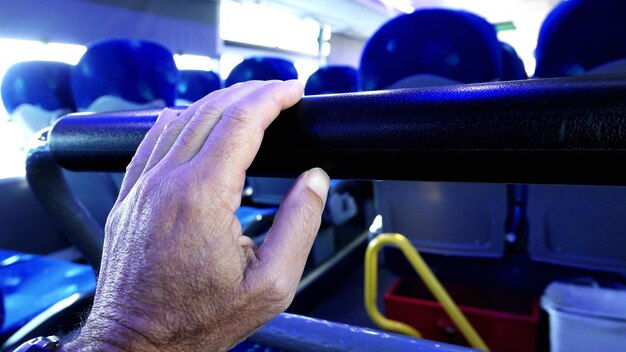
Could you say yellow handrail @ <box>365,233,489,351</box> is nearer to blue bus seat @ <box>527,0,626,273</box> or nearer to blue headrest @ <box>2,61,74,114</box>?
blue bus seat @ <box>527,0,626,273</box>

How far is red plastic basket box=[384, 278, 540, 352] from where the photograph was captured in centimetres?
187

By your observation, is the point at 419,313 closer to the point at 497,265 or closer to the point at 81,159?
the point at 497,265

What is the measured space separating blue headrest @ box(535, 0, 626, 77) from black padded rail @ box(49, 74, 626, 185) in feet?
4.02

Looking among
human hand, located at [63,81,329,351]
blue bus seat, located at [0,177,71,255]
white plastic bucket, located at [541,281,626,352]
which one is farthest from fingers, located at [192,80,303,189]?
blue bus seat, located at [0,177,71,255]

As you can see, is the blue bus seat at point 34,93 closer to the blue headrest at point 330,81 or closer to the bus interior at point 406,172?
the bus interior at point 406,172

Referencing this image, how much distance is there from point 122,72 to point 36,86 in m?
0.93

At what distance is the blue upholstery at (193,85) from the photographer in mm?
4039

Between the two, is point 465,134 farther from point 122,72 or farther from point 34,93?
point 34,93

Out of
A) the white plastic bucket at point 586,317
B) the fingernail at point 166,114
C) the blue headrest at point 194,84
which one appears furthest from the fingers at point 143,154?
the blue headrest at point 194,84

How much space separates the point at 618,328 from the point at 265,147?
61.0 inches

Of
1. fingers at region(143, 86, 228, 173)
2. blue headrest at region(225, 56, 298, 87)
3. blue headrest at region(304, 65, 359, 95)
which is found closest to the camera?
fingers at region(143, 86, 228, 173)

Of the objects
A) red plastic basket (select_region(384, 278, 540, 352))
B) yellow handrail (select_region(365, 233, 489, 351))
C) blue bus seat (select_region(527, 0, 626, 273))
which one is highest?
blue bus seat (select_region(527, 0, 626, 273))

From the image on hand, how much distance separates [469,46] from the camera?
145cm

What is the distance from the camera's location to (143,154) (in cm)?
42
